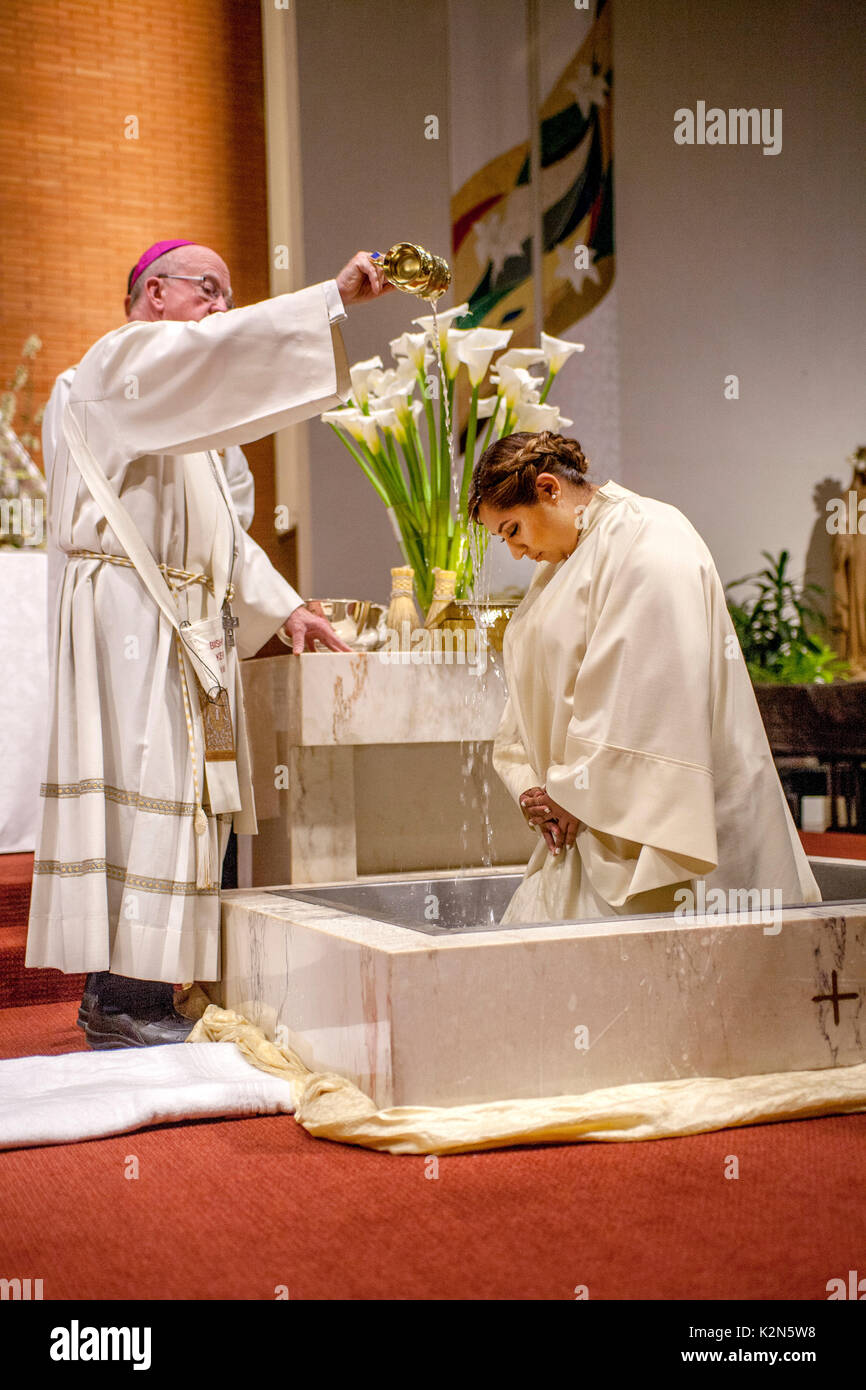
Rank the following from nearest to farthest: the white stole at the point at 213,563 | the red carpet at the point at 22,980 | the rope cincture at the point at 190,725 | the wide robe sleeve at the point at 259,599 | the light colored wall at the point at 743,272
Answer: the rope cincture at the point at 190,725, the white stole at the point at 213,563, the wide robe sleeve at the point at 259,599, the red carpet at the point at 22,980, the light colored wall at the point at 743,272

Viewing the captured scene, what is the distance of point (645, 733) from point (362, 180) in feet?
16.3

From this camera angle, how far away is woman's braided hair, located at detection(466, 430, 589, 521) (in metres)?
3.19

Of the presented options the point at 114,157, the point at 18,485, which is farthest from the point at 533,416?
the point at 114,157

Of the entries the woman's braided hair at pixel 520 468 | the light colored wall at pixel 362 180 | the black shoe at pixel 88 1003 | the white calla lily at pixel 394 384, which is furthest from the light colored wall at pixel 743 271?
the black shoe at pixel 88 1003

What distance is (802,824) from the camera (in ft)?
28.7

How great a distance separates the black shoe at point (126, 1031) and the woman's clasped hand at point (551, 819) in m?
1.03

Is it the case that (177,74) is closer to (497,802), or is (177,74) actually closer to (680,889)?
(497,802)

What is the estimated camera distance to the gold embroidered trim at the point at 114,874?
325cm

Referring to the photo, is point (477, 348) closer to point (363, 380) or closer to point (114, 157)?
point (363, 380)

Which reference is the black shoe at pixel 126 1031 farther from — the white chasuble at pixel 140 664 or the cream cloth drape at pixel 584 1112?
the cream cloth drape at pixel 584 1112

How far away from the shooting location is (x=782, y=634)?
8.88 m

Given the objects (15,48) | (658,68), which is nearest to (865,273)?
(658,68)

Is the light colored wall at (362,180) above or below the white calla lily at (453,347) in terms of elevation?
above
